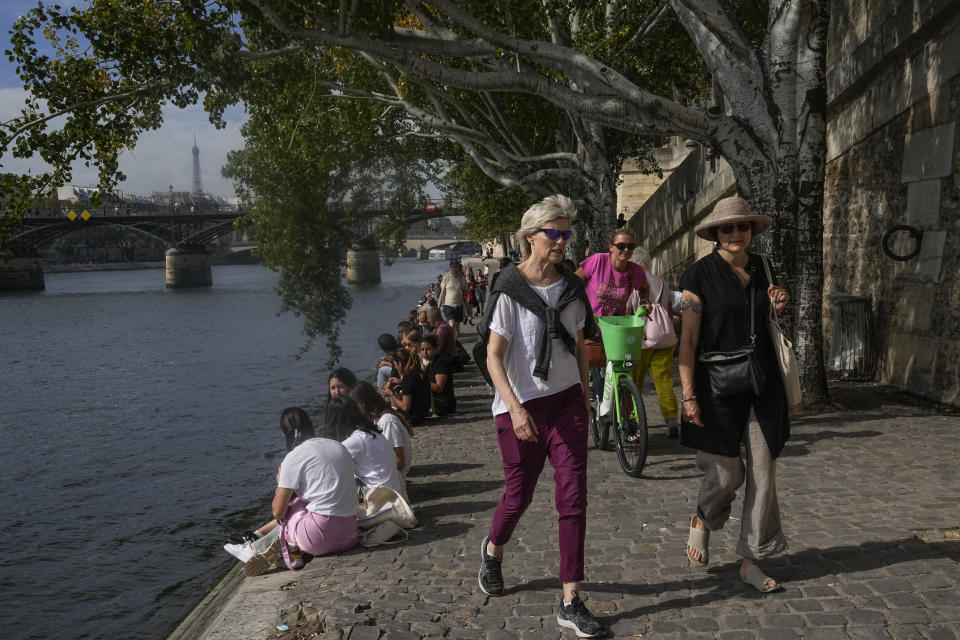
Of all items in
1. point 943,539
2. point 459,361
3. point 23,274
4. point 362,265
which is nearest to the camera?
point 943,539

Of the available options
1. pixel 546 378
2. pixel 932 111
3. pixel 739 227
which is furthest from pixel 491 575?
pixel 932 111

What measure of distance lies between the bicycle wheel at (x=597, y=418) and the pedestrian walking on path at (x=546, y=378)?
10.9ft

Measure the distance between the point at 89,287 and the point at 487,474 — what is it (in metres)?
81.7

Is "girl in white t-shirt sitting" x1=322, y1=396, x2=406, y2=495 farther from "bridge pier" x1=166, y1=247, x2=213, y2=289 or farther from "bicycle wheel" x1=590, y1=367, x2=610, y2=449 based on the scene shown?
"bridge pier" x1=166, y1=247, x2=213, y2=289

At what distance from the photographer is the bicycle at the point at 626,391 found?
6141 mm

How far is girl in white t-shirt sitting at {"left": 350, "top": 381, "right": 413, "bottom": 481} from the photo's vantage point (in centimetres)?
615

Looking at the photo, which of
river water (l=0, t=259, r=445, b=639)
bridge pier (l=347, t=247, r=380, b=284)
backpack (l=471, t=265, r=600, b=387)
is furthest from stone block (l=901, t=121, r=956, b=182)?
bridge pier (l=347, t=247, r=380, b=284)

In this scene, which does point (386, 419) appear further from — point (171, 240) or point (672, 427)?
point (171, 240)

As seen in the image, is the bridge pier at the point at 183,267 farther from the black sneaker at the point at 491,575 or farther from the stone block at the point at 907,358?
the black sneaker at the point at 491,575

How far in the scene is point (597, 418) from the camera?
24.3 ft

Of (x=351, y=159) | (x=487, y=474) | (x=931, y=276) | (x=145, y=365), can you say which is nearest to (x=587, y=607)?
(x=487, y=474)

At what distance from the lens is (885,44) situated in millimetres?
9117

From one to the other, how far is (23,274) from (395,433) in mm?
77012

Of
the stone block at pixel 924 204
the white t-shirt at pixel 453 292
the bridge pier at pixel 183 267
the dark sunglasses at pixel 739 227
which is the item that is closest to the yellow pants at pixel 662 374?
the dark sunglasses at pixel 739 227
